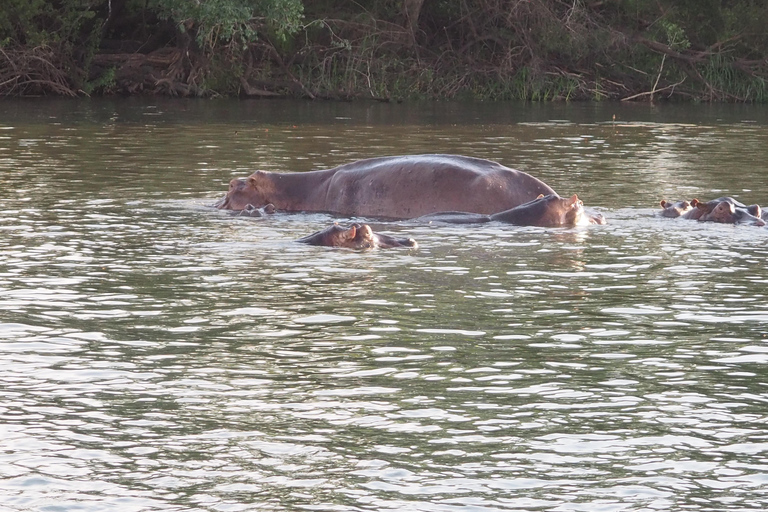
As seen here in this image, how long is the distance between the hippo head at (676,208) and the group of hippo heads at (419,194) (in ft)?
2.09

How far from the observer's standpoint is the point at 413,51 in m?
38.3

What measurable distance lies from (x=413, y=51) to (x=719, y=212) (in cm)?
2697

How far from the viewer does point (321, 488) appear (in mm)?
4801

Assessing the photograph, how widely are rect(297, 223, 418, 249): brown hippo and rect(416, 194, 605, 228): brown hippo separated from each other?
4.52 feet

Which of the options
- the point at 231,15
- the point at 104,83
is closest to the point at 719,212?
the point at 231,15

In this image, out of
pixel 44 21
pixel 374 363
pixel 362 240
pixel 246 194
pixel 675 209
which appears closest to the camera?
pixel 374 363

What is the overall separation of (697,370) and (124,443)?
272cm

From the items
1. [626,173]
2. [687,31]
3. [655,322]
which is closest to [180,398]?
[655,322]

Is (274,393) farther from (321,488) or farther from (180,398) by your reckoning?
(321,488)

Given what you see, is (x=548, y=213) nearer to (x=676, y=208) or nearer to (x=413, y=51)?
(x=676, y=208)

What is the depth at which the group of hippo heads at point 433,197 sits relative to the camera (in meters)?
11.8

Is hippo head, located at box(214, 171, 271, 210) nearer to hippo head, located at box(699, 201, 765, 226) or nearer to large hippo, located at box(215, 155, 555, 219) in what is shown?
large hippo, located at box(215, 155, 555, 219)

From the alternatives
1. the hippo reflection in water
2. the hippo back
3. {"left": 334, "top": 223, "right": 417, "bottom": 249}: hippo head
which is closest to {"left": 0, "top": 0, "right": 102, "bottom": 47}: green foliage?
the hippo back

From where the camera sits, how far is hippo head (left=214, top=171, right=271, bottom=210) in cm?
1295
